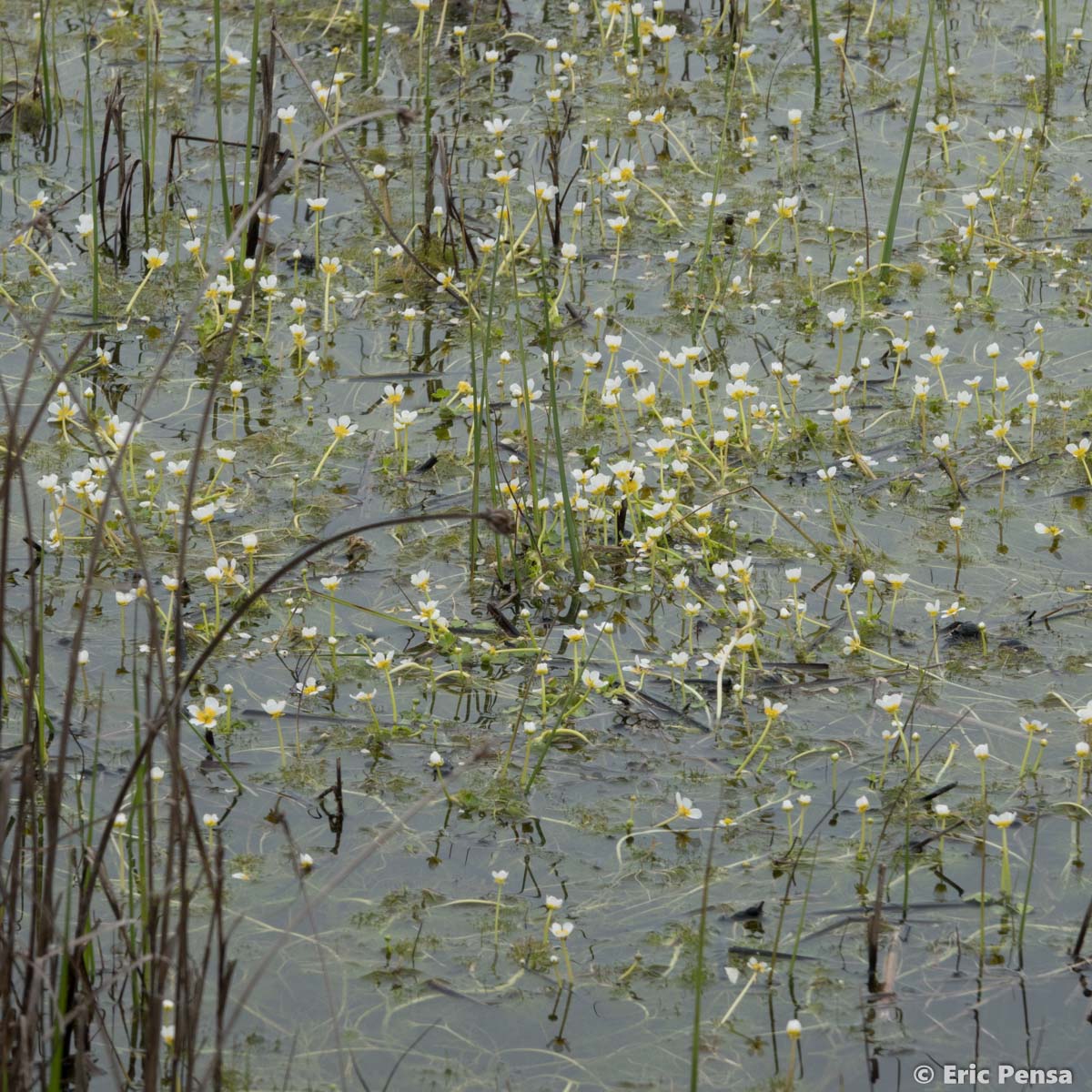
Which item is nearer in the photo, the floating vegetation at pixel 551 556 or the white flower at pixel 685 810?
the floating vegetation at pixel 551 556

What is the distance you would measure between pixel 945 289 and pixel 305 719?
11.9ft

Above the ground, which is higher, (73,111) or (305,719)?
(73,111)

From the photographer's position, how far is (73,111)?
7961 mm

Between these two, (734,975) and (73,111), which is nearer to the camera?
(734,975)

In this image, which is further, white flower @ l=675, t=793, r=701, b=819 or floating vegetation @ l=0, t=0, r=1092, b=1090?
white flower @ l=675, t=793, r=701, b=819

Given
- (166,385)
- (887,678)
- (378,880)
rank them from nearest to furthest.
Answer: (378,880)
(887,678)
(166,385)

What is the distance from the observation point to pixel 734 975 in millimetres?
3564

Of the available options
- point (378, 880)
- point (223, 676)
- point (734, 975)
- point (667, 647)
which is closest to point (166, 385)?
point (223, 676)

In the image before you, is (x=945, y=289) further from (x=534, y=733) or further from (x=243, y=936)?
(x=243, y=936)

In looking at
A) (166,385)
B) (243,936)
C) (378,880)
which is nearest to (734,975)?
(378,880)

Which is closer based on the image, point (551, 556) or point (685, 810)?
point (685, 810)

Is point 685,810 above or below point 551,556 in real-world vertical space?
below

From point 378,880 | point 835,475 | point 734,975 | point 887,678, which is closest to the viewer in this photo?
point 734,975

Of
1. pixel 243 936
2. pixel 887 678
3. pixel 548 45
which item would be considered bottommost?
pixel 243 936
